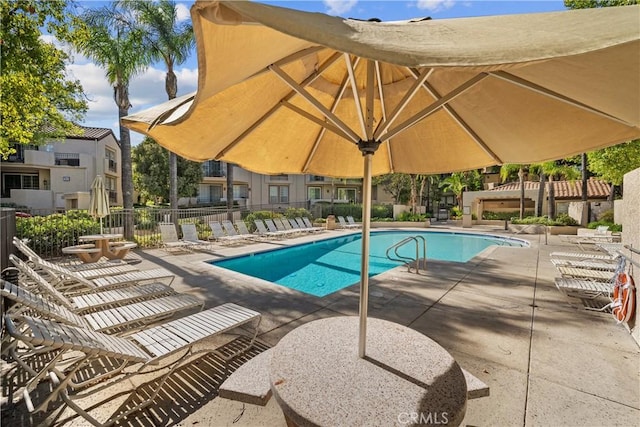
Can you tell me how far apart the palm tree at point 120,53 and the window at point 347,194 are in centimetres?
3085

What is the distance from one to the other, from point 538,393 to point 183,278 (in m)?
6.64

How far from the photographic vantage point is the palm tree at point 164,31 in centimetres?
1281

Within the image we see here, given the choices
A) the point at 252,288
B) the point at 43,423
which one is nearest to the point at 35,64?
the point at 252,288

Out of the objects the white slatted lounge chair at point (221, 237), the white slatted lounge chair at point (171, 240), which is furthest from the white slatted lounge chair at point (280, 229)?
the white slatted lounge chair at point (171, 240)

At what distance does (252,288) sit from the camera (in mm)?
6000

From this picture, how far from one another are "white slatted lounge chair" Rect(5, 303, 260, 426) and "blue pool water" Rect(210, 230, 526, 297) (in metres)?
3.98

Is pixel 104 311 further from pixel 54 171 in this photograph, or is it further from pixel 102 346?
pixel 54 171

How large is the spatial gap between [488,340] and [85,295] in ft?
18.9

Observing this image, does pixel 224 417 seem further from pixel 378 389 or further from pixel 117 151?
pixel 117 151

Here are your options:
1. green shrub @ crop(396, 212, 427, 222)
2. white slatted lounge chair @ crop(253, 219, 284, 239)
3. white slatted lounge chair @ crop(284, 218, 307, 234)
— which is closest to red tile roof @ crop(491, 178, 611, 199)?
green shrub @ crop(396, 212, 427, 222)

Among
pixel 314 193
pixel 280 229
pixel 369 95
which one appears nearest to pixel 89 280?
pixel 369 95

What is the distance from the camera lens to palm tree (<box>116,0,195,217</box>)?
1281 centimetres

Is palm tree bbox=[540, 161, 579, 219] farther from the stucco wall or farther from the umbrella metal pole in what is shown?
the umbrella metal pole

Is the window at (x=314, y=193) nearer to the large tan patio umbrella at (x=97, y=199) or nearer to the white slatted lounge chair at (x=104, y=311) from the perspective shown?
the large tan patio umbrella at (x=97, y=199)
